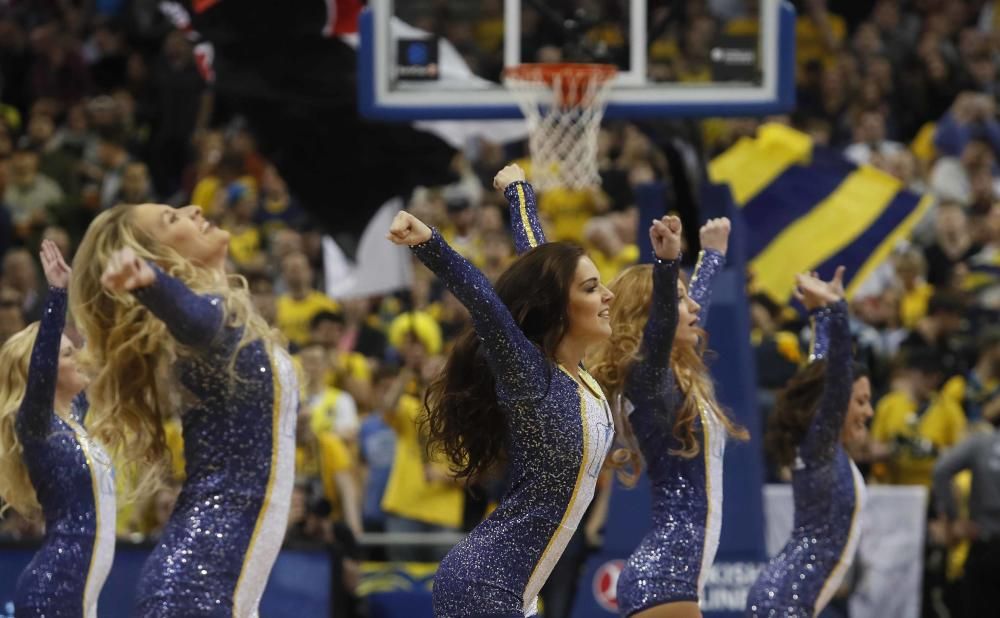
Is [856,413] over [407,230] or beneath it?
beneath

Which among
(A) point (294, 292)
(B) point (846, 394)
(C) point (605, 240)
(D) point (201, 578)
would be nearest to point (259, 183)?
(A) point (294, 292)

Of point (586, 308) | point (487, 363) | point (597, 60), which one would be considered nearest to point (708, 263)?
point (586, 308)

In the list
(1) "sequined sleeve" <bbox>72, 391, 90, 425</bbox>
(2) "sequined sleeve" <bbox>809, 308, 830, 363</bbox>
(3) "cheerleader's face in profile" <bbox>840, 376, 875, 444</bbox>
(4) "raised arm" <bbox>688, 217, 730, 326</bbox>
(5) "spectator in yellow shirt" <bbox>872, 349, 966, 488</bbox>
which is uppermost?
(4) "raised arm" <bbox>688, 217, 730, 326</bbox>

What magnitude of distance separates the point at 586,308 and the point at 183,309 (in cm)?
116

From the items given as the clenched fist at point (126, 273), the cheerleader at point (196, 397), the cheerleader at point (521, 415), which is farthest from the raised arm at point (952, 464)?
the clenched fist at point (126, 273)

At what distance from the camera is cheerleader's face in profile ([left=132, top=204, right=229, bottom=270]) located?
5492 millimetres

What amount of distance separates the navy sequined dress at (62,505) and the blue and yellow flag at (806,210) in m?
6.18

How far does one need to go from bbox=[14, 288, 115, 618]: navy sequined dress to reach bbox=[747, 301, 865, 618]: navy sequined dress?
246 cm

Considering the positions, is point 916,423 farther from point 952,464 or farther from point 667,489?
point 667,489

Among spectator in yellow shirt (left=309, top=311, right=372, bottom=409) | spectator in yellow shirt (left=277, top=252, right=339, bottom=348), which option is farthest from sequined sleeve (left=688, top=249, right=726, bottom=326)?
spectator in yellow shirt (left=277, top=252, right=339, bottom=348)

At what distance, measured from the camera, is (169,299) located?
4836mm

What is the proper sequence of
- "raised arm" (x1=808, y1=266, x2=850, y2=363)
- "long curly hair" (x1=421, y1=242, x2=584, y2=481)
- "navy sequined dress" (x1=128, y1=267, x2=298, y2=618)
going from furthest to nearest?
"raised arm" (x1=808, y1=266, x2=850, y2=363), "long curly hair" (x1=421, y1=242, x2=584, y2=481), "navy sequined dress" (x1=128, y1=267, x2=298, y2=618)

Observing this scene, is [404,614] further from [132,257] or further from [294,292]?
[132,257]

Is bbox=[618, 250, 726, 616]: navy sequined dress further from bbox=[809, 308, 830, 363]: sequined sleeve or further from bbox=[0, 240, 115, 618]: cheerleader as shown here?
bbox=[0, 240, 115, 618]: cheerleader
